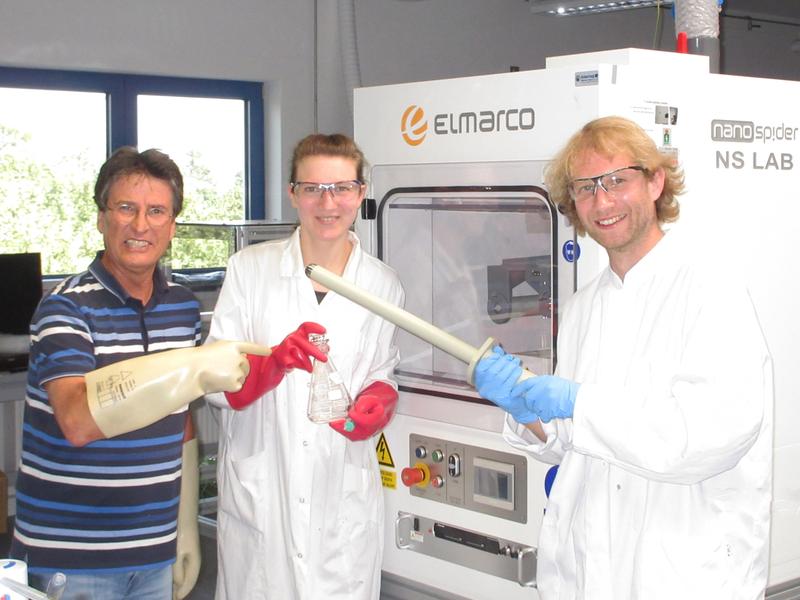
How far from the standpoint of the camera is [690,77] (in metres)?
2.38

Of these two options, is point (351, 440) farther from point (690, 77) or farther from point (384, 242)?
point (690, 77)

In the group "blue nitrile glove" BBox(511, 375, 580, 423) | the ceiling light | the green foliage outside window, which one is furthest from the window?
"blue nitrile glove" BBox(511, 375, 580, 423)

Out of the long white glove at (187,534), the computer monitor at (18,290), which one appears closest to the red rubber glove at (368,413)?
the long white glove at (187,534)

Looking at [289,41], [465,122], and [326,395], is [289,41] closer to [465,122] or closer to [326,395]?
[465,122]

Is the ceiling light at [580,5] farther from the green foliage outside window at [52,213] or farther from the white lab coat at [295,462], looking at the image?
the white lab coat at [295,462]

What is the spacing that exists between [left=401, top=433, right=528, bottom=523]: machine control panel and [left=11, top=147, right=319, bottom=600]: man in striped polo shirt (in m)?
0.74

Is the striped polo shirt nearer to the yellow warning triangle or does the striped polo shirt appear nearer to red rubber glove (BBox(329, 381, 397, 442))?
red rubber glove (BBox(329, 381, 397, 442))

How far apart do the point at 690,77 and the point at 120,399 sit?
148cm

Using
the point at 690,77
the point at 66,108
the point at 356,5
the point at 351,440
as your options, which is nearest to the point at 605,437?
the point at 351,440

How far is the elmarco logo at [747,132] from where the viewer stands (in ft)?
8.00

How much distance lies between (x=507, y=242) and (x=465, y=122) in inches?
13.8

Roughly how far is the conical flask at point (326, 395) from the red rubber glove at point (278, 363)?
66 millimetres

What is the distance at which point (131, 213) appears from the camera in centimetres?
213

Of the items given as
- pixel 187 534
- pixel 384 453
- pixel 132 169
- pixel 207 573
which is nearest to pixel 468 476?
pixel 384 453
